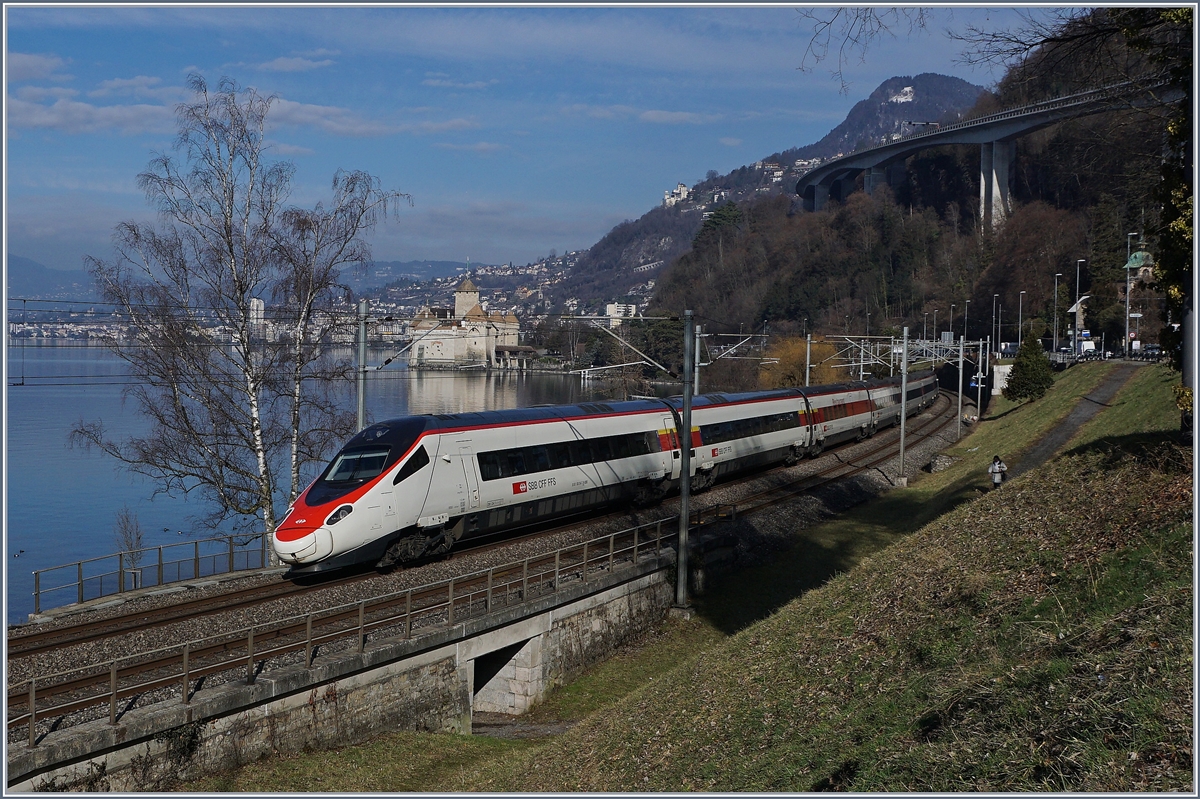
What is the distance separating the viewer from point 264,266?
24.4 metres

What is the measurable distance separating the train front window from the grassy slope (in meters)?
5.21

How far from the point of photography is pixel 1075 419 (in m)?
39.0

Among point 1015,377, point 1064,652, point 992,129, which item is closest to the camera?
point 1064,652

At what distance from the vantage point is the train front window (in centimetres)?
1747

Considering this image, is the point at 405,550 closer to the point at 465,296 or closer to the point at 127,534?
the point at 127,534

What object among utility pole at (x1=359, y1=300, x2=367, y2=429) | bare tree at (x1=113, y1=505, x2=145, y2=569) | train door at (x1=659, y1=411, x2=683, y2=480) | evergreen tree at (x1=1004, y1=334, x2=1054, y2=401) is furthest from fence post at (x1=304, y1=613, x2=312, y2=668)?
evergreen tree at (x1=1004, y1=334, x2=1054, y2=401)

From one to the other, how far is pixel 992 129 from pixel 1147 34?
118484 millimetres

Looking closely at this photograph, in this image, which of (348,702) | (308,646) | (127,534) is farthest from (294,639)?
(127,534)

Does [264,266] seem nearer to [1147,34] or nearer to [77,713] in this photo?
[77,713]

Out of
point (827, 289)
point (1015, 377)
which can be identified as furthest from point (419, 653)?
point (827, 289)

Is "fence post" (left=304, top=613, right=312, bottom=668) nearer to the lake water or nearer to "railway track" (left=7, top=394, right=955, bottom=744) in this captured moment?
"railway track" (left=7, top=394, right=955, bottom=744)

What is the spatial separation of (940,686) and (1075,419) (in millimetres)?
33714

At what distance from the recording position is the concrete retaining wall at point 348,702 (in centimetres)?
1045

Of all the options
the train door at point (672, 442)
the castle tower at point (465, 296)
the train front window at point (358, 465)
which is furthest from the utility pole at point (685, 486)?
the castle tower at point (465, 296)
